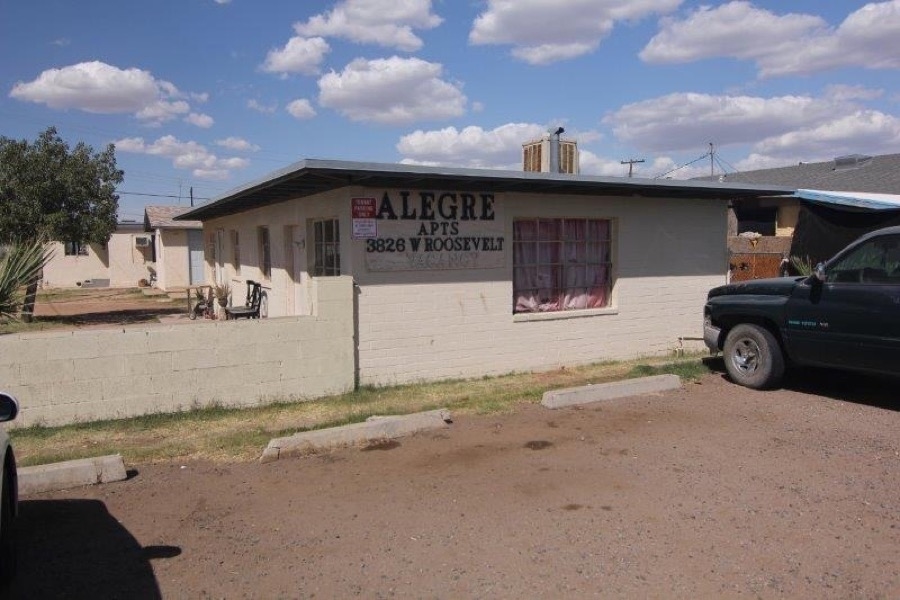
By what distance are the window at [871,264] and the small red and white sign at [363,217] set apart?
5315 mm

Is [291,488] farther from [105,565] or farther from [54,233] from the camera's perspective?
[54,233]

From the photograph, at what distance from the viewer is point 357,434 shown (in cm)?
686

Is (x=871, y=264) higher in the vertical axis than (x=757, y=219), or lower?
lower

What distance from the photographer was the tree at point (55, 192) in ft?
57.6

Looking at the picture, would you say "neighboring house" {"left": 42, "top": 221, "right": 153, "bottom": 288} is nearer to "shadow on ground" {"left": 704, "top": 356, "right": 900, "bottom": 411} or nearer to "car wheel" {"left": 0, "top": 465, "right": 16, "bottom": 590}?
"shadow on ground" {"left": 704, "top": 356, "right": 900, "bottom": 411}

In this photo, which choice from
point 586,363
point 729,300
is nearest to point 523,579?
point 729,300

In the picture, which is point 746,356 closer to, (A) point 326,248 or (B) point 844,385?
(B) point 844,385

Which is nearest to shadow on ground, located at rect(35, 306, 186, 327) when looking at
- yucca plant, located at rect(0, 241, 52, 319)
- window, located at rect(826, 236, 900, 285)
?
yucca plant, located at rect(0, 241, 52, 319)

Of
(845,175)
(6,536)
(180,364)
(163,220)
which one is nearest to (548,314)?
(180,364)

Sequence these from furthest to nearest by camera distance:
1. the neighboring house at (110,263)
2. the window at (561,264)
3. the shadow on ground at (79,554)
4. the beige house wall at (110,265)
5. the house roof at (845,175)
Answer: the beige house wall at (110,265) → the neighboring house at (110,263) → the house roof at (845,175) → the window at (561,264) → the shadow on ground at (79,554)

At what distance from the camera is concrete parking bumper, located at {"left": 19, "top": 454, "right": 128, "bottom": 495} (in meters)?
5.61

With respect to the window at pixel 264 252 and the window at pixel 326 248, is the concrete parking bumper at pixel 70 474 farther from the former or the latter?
the window at pixel 264 252

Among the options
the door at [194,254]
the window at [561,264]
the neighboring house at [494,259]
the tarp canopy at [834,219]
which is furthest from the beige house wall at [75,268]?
the tarp canopy at [834,219]

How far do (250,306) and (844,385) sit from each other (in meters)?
11.0
